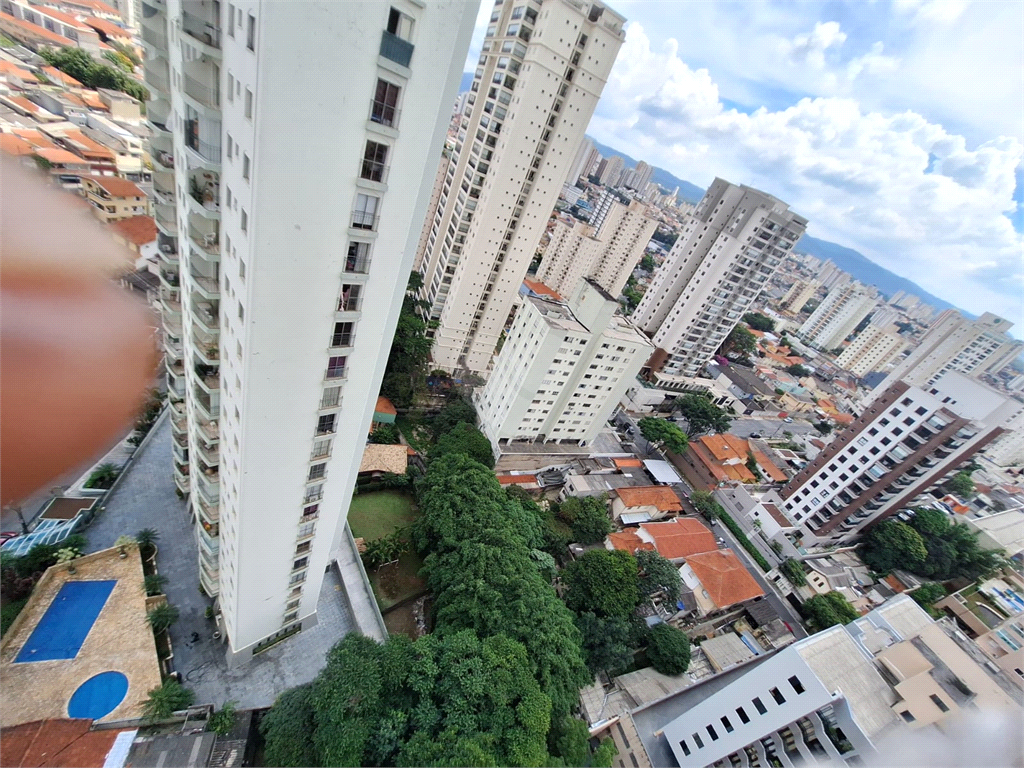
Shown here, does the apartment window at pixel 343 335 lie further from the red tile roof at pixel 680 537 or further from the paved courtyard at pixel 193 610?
the red tile roof at pixel 680 537

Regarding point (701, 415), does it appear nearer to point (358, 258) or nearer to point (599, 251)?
point (599, 251)

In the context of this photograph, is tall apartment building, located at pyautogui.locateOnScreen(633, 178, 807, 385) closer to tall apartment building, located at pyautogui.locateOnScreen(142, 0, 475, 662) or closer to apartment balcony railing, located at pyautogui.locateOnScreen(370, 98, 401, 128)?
tall apartment building, located at pyautogui.locateOnScreen(142, 0, 475, 662)

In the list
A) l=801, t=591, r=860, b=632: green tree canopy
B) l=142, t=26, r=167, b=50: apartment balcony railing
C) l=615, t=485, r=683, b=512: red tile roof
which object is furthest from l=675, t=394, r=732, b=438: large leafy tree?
l=142, t=26, r=167, b=50: apartment balcony railing

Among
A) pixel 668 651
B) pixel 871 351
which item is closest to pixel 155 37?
pixel 668 651

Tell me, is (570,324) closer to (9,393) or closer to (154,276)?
(9,393)

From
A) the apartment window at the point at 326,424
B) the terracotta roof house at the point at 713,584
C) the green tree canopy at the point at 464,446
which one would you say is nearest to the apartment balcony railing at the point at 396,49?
the apartment window at the point at 326,424

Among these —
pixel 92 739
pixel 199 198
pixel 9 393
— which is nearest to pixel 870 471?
pixel 199 198
